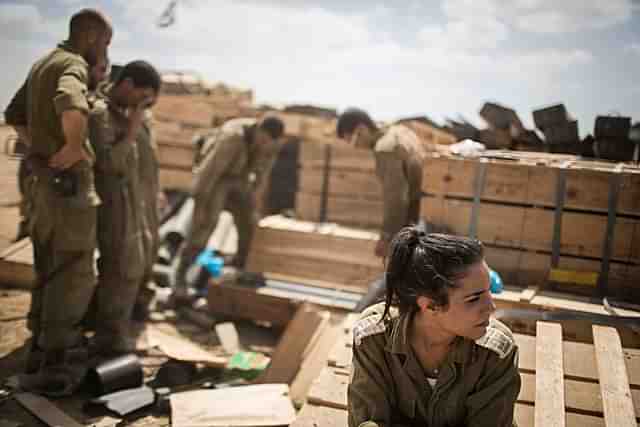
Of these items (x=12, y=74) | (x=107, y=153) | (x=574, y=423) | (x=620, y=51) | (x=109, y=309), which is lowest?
(x=109, y=309)

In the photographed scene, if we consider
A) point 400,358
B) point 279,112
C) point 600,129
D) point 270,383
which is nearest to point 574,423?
point 400,358

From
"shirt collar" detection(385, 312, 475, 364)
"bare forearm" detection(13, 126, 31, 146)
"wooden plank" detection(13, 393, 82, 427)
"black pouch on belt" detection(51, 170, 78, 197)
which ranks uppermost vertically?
"bare forearm" detection(13, 126, 31, 146)

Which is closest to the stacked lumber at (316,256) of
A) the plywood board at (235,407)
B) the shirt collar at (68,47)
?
the plywood board at (235,407)

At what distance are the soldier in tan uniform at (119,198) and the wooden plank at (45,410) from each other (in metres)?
0.91

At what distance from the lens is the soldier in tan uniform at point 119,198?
4.74m

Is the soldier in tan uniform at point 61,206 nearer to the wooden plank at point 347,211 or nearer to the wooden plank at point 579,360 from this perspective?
the wooden plank at point 579,360

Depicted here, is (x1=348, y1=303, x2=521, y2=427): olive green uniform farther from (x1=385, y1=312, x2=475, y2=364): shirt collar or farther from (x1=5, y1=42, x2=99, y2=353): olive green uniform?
(x1=5, y1=42, x2=99, y2=353): olive green uniform

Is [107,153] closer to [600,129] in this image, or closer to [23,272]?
[23,272]

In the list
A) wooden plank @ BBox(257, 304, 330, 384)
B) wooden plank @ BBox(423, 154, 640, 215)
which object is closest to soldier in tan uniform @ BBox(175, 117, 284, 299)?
wooden plank @ BBox(257, 304, 330, 384)

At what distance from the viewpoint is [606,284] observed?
3.89 m

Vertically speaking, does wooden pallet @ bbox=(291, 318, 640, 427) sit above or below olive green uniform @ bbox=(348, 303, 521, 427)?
below

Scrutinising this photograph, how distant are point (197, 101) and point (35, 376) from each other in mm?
5805

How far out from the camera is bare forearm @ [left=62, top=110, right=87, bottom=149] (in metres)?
3.82

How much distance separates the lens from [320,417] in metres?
2.85
